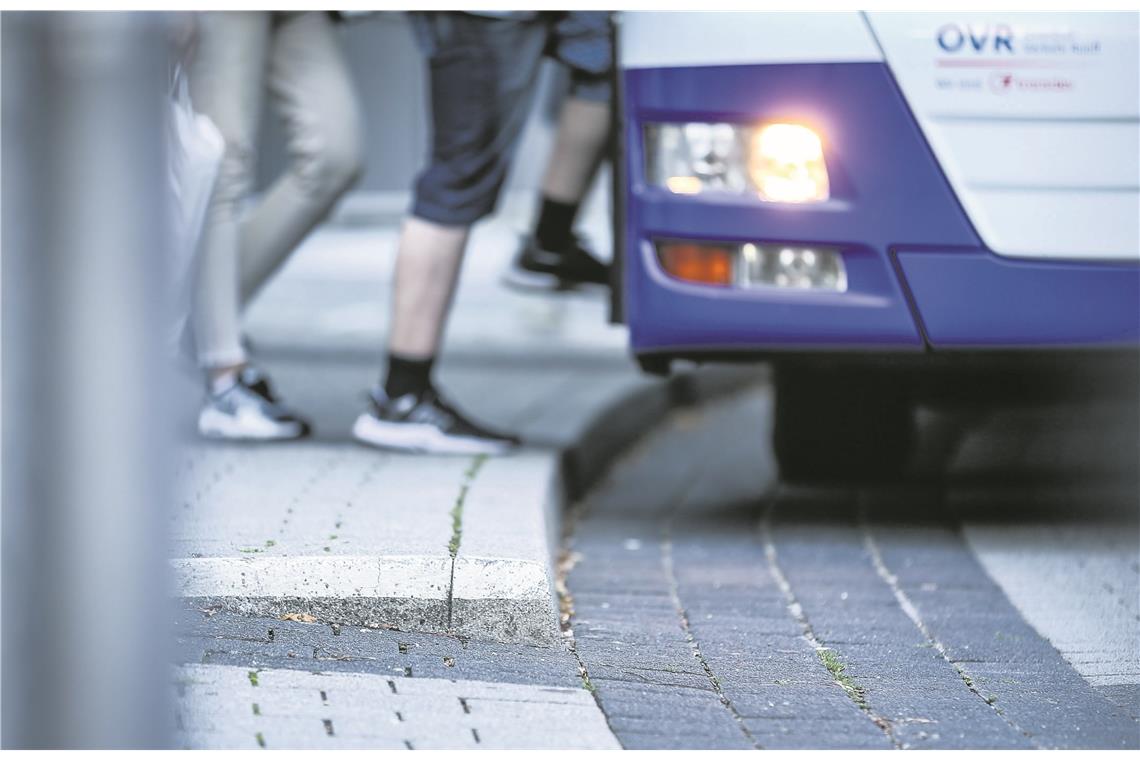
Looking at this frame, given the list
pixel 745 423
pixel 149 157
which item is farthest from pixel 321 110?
pixel 149 157

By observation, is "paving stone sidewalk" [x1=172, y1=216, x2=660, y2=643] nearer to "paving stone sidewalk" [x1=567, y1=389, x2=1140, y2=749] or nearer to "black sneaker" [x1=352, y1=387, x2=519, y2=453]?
"black sneaker" [x1=352, y1=387, x2=519, y2=453]

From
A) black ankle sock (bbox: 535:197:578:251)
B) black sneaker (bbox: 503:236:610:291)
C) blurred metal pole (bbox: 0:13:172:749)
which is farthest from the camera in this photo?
black sneaker (bbox: 503:236:610:291)

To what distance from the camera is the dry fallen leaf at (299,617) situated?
122 inches

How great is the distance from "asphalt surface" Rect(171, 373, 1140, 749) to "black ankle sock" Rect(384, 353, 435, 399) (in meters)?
0.50

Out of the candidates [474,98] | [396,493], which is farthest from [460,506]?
[474,98]

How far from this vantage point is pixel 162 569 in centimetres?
151

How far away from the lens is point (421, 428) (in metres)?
4.42

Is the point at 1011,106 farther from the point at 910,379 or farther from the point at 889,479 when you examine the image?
the point at 889,479

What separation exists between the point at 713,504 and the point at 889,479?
0.51m

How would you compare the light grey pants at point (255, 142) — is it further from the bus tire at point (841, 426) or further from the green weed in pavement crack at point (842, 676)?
the green weed in pavement crack at point (842, 676)

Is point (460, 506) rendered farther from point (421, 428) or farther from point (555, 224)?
point (555, 224)

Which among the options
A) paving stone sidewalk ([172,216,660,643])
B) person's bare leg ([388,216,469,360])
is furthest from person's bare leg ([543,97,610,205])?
person's bare leg ([388,216,469,360])

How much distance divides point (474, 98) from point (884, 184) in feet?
3.31

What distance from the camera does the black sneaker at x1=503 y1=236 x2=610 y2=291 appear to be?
5.89m
